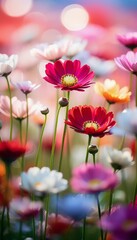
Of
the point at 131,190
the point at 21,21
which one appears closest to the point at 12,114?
the point at 131,190

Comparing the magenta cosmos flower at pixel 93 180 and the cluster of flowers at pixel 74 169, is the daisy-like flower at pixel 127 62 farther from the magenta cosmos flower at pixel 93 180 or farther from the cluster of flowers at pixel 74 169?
the magenta cosmos flower at pixel 93 180

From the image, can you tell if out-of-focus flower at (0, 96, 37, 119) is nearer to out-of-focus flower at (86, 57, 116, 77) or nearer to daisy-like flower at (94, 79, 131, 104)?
daisy-like flower at (94, 79, 131, 104)

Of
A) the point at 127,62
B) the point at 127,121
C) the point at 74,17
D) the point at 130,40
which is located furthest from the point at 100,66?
the point at 74,17

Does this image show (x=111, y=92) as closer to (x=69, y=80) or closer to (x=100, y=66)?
(x=69, y=80)

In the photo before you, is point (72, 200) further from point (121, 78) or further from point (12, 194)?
point (121, 78)

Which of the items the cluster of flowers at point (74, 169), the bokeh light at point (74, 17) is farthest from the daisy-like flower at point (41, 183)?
the bokeh light at point (74, 17)
